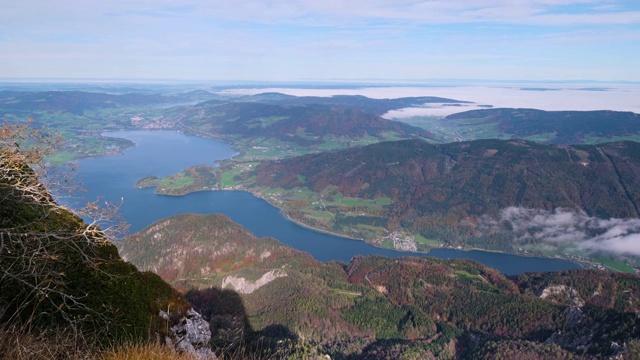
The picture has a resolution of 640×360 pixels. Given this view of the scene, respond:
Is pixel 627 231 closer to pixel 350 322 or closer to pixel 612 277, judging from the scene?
pixel 612 277

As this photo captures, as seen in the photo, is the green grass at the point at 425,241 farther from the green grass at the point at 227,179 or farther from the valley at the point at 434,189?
the green grass at the point at 227,179

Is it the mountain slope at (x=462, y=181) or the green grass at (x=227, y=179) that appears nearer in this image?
the mountain slope at (x=462, y=181)

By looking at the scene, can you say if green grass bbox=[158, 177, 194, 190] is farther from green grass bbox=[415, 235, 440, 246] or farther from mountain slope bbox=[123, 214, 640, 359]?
green grass bbox=[415, 235, 440, 246]

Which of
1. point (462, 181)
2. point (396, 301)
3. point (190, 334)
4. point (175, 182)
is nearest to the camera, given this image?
point (190, 334)

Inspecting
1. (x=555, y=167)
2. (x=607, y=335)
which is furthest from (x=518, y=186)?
(x=607, y=335)

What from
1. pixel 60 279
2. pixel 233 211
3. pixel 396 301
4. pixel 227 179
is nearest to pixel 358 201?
pixel 233 211

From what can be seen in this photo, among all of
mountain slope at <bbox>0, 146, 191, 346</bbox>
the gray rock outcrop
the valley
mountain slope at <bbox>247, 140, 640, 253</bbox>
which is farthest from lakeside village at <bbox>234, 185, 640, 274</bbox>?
mountain slope at <bbox>0, 146, 191, 346</bbox>

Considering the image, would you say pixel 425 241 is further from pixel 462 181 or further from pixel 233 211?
pixel 233 211

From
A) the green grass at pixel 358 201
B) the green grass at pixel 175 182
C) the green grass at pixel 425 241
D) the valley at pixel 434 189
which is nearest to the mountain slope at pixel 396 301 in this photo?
the green grass at pixel 425 241

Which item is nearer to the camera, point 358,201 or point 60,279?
point 60,279

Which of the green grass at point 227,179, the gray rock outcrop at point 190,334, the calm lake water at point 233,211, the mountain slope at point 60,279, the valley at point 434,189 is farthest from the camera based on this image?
the green grass at point 227,179

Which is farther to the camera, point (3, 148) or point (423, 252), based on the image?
point (423, 252)
